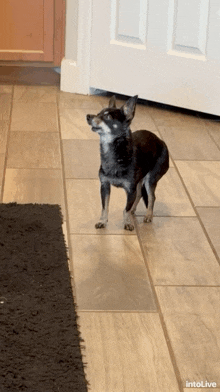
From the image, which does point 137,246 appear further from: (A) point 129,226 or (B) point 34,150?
(B) point 34,150

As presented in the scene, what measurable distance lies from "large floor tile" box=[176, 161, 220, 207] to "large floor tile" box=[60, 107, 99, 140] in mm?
554

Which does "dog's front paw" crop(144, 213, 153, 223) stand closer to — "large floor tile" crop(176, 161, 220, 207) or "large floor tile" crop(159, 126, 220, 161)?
"large floor tile" crop(176, 161, 220, 207)

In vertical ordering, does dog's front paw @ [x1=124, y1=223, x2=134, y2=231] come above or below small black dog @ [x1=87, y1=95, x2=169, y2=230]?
below

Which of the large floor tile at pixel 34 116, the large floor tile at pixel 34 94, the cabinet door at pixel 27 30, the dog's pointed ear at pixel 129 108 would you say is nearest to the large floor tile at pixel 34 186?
the dog's pointed ear at pixel 129 108

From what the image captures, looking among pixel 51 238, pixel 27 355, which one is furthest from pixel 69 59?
pixel 27 355

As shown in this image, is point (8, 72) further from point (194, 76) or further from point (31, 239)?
point (31, 239)

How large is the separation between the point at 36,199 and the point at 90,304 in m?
0.79

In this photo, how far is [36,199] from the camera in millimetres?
2586

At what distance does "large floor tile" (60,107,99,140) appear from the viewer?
3365 mm

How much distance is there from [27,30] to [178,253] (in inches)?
116

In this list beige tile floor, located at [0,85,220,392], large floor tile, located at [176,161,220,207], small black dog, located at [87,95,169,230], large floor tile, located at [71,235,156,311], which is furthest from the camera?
large floor tile, located at [176,161,220,207]

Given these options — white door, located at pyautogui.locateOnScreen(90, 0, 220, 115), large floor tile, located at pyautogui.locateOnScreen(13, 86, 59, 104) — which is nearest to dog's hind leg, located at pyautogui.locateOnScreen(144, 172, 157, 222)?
white door, located at pyautogui.locateOnScreen(90, 0, 220, 115)

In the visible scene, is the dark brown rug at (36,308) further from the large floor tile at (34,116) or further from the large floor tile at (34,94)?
the large floor tile at (34,94)

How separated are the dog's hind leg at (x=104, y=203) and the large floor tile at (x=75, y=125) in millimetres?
1015
